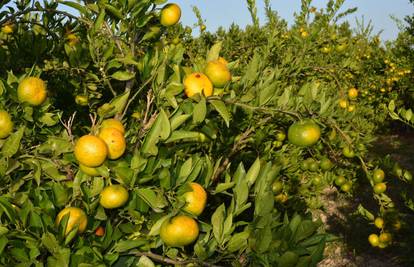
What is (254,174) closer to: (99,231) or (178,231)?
(178,231)

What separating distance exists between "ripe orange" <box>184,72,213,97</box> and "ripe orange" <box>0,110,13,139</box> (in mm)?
617

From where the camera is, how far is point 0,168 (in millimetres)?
1295

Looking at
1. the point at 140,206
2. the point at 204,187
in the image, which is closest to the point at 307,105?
the point at 204,187

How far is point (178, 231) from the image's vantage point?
1.26 metres

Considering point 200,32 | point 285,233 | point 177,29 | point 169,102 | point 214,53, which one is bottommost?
point 285,233

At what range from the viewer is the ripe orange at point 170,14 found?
1.64 metres

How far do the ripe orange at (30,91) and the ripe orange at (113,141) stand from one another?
0.33m

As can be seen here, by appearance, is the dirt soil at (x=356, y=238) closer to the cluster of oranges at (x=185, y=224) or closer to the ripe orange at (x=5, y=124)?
the cluster of oranges at (x=185, y=224)

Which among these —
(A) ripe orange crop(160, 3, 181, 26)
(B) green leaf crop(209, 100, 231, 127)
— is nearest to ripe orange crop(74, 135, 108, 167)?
(B) green leaf crop(209, 100, 231, 127)

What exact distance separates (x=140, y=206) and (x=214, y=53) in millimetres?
749

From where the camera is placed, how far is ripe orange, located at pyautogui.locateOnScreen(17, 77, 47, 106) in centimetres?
145

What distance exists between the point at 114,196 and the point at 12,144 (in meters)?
0.39

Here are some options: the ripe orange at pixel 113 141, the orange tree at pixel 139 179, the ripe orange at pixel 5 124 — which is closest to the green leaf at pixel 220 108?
the orange tree at pixel 139 179

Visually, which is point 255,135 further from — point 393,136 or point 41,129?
point 393,136
